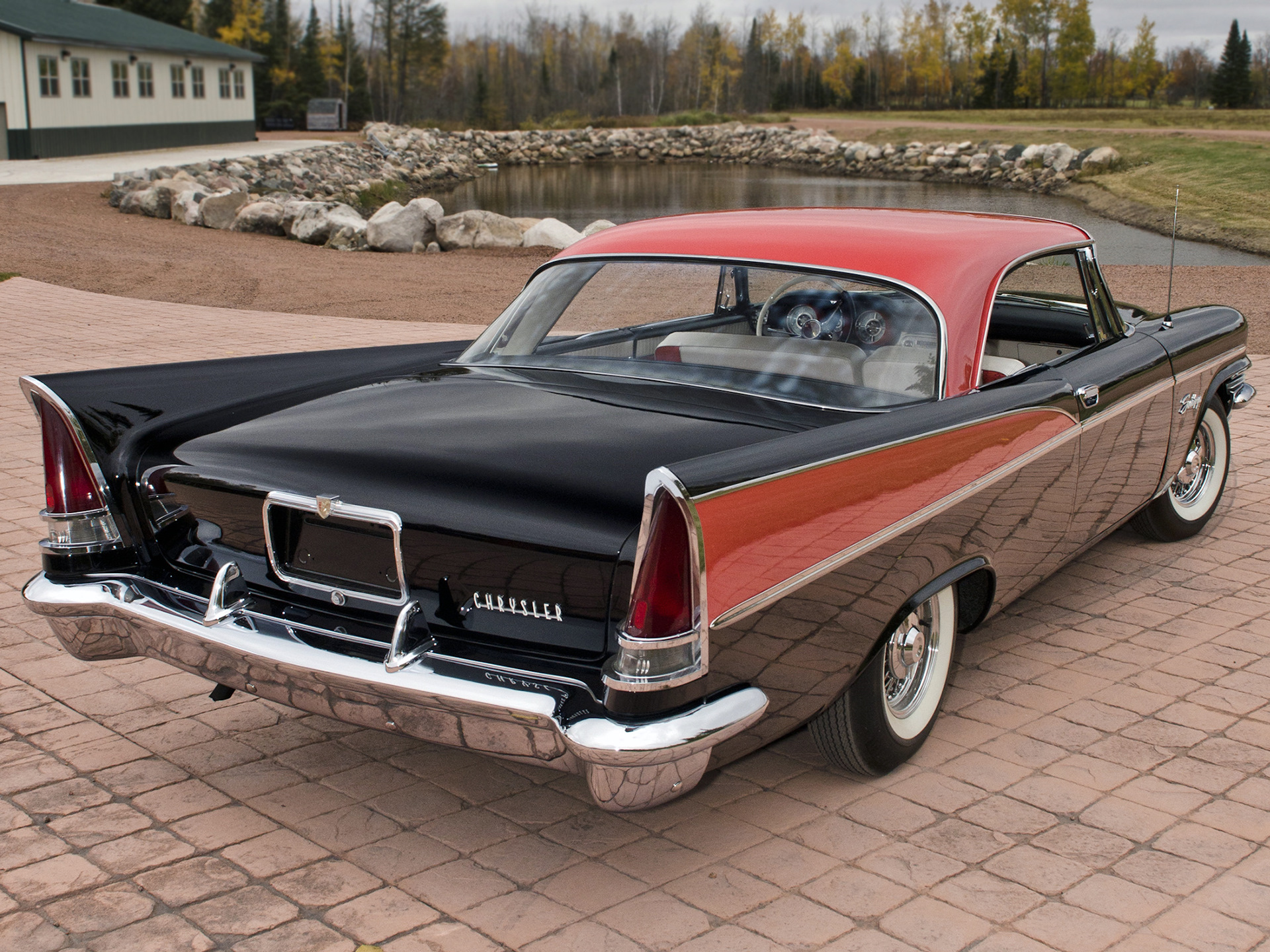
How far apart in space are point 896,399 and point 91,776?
96.1 inches

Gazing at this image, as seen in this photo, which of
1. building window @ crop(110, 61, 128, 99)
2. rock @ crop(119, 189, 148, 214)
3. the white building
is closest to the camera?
rock @ crop(119, 189, 148, 214)

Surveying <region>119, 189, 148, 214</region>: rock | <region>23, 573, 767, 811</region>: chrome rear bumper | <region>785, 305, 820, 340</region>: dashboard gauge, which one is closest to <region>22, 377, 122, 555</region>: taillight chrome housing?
<region>23, 573, 767, 811</region>: chrome rear bumper

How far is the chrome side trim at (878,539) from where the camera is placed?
7.68ft

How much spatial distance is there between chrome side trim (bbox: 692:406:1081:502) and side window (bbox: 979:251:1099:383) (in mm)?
741

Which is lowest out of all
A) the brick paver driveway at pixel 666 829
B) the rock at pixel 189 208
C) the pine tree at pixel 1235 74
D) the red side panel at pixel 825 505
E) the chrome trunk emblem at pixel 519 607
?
the brick paver driveway at pixel 666 829

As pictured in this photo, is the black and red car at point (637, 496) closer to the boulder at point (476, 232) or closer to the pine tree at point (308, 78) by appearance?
the boulder at point (476, 232)

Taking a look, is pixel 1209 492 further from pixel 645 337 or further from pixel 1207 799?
pixel 645 337

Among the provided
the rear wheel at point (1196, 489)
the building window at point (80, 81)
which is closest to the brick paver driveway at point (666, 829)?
the rear wheel at point (1196, 489)

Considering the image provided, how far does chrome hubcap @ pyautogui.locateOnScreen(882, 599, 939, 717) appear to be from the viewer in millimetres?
3119

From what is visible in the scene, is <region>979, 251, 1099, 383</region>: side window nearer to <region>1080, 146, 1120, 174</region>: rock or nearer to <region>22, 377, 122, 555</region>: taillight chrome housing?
<region>22, 377, 122, 555</region>: taillight chrome housing

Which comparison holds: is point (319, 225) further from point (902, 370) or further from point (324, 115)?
point (324, 115)

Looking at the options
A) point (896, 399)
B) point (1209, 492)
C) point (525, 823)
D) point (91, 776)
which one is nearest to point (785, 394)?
point (896, 399)

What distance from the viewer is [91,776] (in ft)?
10.3

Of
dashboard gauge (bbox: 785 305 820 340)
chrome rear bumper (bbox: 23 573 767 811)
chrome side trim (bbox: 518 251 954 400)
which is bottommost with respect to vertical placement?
chrome rear bumper (bbox: 23 573 767 811)
